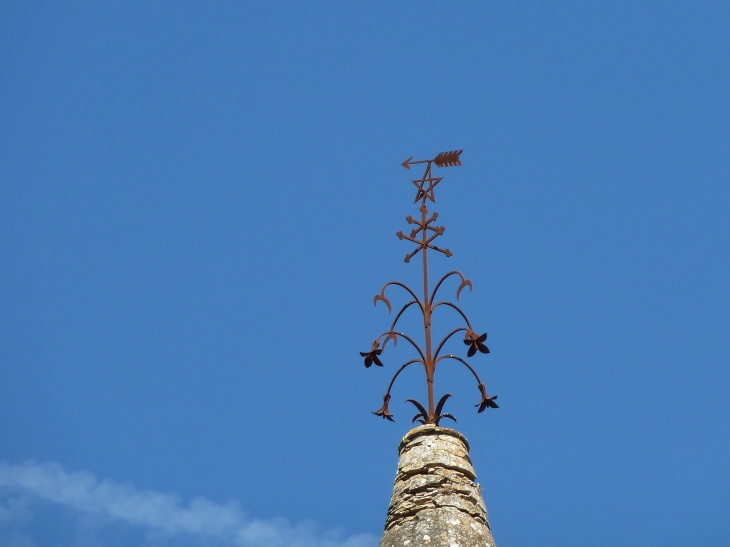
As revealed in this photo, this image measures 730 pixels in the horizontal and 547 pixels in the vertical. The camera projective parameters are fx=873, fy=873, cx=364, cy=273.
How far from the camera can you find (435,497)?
5.07 metres

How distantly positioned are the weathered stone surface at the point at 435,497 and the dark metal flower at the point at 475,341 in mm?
632

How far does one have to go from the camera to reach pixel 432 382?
18.0 ft

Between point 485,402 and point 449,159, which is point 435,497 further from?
point 449,159

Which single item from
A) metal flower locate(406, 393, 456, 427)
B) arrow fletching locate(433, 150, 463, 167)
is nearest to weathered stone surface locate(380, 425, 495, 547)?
metal flower locate(406, 393, 456, 427)

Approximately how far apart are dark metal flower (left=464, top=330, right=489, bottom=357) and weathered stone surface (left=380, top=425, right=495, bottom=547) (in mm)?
632

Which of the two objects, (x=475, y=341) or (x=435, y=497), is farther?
(x=475, y=341)

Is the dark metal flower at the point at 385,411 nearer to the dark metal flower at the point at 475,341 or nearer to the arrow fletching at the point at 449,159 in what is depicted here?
the dark metal flower at the point at 475,341

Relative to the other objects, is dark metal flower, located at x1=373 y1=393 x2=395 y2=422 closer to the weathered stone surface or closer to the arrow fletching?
the weathered stone surface

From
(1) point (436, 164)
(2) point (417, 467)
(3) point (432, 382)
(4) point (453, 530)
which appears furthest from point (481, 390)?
(1) point (436, 164)

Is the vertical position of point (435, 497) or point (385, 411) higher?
point (385, 411)

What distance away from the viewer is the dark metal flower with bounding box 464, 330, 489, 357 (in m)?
5.80

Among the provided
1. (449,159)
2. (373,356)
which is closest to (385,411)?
(373,356)

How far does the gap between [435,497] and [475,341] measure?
1.17m

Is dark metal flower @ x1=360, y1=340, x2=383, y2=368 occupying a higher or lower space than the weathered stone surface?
higher
